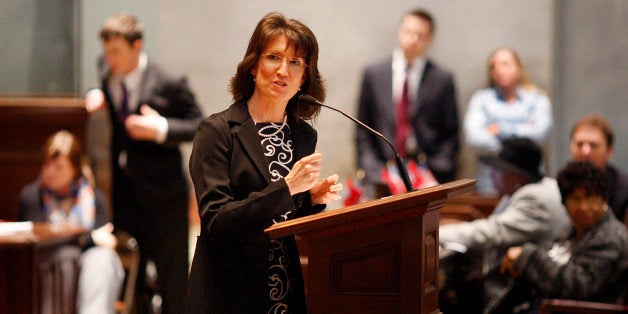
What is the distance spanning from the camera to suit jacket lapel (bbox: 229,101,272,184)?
2750 mm

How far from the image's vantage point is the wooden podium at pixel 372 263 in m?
2.67

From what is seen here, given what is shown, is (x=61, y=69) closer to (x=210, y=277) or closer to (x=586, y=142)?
(x=586, y=142)

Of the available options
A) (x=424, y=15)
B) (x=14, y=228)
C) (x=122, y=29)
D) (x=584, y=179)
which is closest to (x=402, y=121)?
(x=424, y=15)

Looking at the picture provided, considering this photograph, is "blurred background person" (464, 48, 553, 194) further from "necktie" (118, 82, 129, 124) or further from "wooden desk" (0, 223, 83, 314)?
"wooden desk" (0, 223, 83, 314)

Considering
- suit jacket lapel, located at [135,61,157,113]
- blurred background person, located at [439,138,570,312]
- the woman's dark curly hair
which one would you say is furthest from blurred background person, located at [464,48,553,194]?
the woman's dark curly hair

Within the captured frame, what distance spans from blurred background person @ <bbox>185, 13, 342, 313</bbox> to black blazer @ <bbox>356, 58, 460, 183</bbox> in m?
4.52

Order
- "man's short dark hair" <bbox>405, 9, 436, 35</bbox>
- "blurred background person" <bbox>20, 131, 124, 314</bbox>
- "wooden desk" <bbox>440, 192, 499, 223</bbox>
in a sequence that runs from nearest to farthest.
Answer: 1. "blurred background person" <bbox>20, 131, 124, 314</bbox>
2. "wooden desk" <bbox>440, 192, 499, 223</bbox>
3. "man's short dark hair" <bbox>405, 9, 436, 35</bbox>

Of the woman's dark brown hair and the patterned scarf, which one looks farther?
the patterned scarf

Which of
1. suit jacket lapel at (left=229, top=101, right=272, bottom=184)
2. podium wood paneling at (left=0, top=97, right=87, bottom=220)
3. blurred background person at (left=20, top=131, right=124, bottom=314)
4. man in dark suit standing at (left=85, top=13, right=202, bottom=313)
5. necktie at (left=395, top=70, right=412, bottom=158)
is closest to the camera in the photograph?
suit jacket lapel at (left=229, top=101, right=272, bottom=184)

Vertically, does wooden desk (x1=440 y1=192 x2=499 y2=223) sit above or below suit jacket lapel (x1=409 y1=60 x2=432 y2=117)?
below

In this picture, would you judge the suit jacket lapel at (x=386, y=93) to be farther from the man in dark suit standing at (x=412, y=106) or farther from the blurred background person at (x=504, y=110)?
the blurred background person at (x=504, y=110)

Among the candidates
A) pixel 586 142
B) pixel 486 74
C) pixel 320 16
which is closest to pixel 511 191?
pixel 586 142

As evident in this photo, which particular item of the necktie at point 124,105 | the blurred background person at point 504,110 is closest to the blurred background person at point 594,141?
the blurred background person at point 504,110

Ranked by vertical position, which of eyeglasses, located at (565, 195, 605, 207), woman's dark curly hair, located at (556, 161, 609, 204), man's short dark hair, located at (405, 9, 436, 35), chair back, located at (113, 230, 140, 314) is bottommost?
chair back, located at (113, 230, 140, 314)
